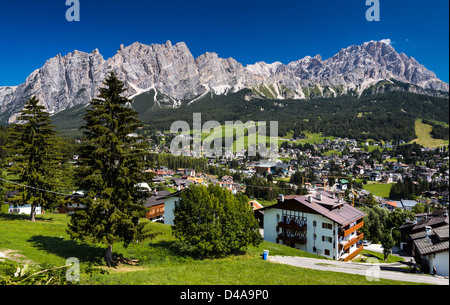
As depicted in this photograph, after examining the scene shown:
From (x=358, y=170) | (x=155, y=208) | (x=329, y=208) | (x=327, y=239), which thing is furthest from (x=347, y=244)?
(x=358, y=170)

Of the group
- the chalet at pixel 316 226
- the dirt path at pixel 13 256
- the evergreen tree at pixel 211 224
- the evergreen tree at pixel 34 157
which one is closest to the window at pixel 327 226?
the chalet at pixel 316 226

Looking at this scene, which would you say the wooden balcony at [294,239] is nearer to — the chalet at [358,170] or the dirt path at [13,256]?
the dirt path at [13,256]

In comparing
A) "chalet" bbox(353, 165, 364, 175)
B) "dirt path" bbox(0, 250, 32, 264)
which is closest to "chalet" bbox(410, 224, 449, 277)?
"dirt path" bbox(0, 250, 32, 264)

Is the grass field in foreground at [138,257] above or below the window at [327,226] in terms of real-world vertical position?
above

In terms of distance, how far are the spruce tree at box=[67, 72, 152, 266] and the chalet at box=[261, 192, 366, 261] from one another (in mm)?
25127

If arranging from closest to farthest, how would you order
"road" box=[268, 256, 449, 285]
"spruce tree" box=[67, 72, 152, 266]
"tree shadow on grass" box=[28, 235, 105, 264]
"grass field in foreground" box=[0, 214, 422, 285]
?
"road" box=[268, 256, 449, 285], "grass field in foreground" box=[0, 214, 422, 285], "spruce tree" box=[67, 72, 152, 266], "tree shadow on grass" box=[28, 235, 105, 264]

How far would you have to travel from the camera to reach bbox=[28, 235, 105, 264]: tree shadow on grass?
564 inches

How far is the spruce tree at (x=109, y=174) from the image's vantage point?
1300 cm

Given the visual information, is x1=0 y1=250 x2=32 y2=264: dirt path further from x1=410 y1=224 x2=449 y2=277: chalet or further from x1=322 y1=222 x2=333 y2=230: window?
x1=322 y1=222 x2=333 y2=230: window

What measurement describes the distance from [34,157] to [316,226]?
30.9 metres

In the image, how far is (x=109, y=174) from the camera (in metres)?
13.4

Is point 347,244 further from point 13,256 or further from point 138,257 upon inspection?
point 13,256

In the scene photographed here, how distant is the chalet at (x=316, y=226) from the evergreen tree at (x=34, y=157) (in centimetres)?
2642

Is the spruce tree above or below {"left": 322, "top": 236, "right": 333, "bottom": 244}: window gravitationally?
above
